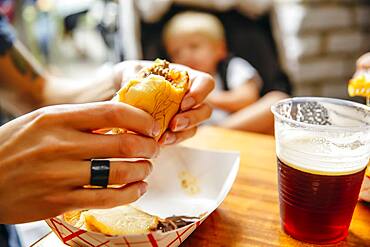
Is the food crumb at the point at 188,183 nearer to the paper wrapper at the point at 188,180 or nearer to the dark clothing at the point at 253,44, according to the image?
the paper wrapper at the point at 188,180

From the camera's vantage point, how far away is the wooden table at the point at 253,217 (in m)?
0.67

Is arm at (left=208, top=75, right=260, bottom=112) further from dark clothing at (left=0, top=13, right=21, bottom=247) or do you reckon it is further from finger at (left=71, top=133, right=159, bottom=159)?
finger at (left=71, top=133, right=159, bottom=159)

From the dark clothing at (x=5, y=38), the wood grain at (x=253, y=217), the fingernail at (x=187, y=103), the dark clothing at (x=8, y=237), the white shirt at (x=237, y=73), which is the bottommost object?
the white shirt at (x=237, y=73)

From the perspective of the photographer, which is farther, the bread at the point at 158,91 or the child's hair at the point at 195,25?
the child's hair at the point at 195,25

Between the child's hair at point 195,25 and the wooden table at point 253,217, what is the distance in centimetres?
136

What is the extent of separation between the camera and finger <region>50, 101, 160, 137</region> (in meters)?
0.54

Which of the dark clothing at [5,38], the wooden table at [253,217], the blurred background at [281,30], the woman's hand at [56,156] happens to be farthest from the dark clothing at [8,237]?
the blurred background at [281,30]

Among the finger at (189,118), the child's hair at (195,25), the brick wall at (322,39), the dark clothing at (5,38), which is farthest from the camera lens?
the brick wall at (322,39)

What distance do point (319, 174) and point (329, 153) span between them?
3 cm

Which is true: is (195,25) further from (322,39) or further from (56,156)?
(56,156)

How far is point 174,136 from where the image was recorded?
0.82 meters

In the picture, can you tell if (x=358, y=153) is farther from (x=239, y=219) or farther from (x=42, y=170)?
(x=42, y=170)

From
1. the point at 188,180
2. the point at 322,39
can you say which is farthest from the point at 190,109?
the point at 322,39

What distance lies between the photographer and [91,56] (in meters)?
4.32
